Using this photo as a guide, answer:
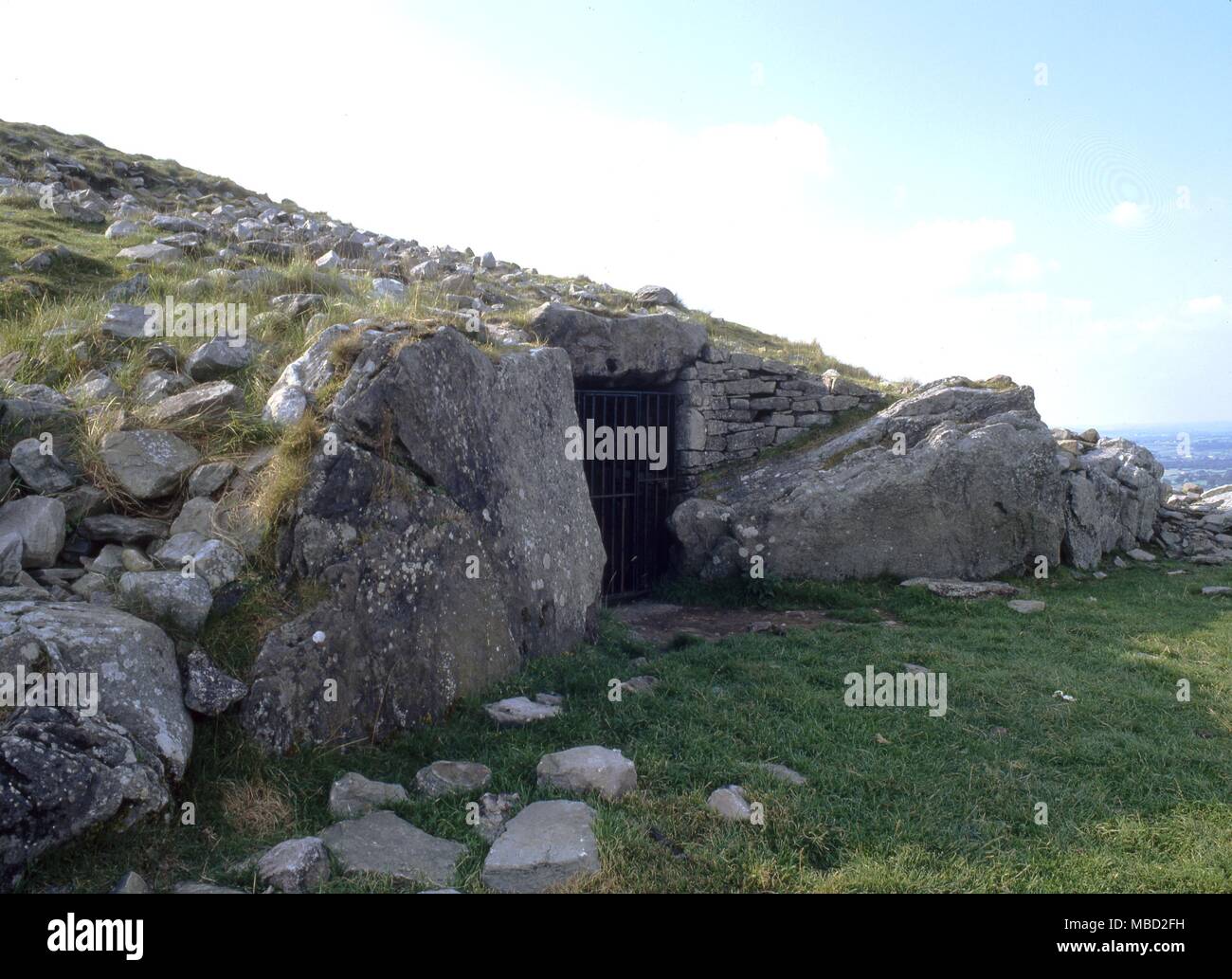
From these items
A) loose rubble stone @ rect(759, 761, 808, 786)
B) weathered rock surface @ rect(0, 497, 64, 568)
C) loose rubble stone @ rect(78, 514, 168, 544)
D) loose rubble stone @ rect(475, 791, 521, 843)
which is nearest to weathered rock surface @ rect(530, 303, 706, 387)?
loose rubble stone @ rect(78, 514, 168, 544)

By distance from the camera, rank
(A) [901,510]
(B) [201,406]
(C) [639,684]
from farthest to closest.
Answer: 1. (A) [901,510]
2. (C) [639,684]
3. (B) [201,406]

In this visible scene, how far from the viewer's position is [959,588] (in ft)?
31.0

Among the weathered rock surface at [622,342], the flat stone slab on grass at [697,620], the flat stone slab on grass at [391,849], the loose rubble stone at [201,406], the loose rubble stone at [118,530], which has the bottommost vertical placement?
the flat stone slab on grass at [391,849]

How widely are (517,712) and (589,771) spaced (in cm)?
99

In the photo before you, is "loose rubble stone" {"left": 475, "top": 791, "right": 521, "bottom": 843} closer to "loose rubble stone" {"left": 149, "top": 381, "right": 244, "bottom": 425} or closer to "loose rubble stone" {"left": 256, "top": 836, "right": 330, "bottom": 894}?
"loose rubble stone" {"left": 256, "top": 836, "right": 330, "bottom": 894}

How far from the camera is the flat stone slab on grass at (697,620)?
330 inches

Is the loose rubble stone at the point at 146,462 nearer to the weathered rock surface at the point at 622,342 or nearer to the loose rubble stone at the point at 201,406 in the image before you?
the loose rubble stone at the point at 201,406

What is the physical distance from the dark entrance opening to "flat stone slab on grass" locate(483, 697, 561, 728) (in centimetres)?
429

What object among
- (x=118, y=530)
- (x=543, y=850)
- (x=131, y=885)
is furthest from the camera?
(x=118, y=530)

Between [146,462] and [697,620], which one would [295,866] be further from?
[697,620]

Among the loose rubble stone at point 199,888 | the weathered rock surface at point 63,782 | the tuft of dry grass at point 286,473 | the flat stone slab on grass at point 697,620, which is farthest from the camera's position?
the flat stone slab on grass at point 697,620

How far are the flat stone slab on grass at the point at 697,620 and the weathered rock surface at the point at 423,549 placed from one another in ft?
4.35

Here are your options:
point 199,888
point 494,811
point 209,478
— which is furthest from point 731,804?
point 209,478

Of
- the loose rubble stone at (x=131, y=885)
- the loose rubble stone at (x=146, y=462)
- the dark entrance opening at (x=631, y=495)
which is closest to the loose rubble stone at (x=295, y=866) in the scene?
the loose rubble stone at (x=131, y=885)
